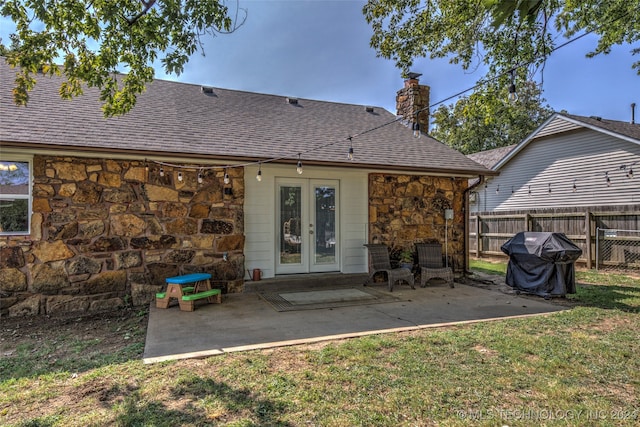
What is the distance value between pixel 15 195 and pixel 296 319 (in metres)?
4.70

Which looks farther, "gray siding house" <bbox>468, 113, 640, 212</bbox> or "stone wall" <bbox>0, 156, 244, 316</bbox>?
"gray siding house" <bbox>468, 113, 640, 212</bbox>

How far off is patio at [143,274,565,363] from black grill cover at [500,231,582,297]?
0.35 meters

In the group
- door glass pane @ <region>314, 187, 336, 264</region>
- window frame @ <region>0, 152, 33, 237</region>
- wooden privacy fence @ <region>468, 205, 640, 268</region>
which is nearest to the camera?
window frame @ <region>0, 152, 33, 237</region>

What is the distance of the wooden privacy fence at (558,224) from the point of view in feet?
32.2

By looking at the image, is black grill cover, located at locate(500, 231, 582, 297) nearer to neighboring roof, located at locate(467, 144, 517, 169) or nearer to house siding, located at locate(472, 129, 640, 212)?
house siding, located at locate(472, 129, 640, 212)

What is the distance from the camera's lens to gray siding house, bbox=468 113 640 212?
1153cm

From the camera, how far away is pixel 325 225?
→ 7.91m

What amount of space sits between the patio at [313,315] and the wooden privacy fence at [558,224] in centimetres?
446

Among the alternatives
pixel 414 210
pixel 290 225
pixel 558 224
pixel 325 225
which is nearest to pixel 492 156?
pixel 558 224

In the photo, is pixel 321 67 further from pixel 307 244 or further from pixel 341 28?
pixel 307 244

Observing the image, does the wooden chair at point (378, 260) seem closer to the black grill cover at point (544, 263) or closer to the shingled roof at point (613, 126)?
the black grill cover at point (544, 263)

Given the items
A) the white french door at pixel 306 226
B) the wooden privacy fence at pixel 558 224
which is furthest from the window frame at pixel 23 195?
the wooden privacy fence at pixel 558 224

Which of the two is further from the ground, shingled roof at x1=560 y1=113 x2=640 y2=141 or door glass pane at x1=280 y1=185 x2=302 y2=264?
shingled roof at x1=560 y1=113 x2=640 y2=141

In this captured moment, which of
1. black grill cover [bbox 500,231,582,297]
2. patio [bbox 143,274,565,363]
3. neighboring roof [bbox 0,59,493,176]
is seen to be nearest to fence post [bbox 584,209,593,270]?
neighboring roof [bbox 0,59,493,176]
